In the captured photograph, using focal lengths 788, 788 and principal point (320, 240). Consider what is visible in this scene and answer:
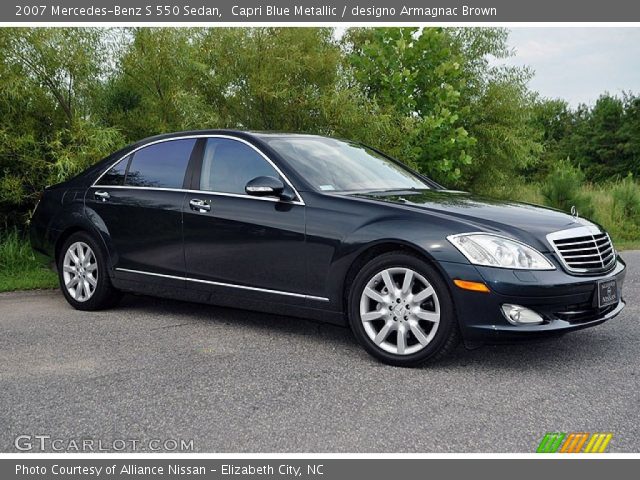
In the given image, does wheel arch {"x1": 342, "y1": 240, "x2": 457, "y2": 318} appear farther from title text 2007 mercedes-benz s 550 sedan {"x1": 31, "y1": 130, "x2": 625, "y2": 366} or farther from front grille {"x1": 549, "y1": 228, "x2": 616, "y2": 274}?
front grille {"x1": 549, "y1": 228, "x2": 616, "y2": 274}

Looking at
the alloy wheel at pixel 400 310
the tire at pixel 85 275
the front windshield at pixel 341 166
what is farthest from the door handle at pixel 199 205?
the alloy wheel at pixel 400 310

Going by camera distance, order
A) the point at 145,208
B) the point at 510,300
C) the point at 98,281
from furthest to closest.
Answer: the point at 98,281 → the point at 145,208 → the point at 510,300

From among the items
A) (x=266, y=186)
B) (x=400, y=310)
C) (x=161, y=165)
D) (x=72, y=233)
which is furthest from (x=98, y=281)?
(x=400, y=310)

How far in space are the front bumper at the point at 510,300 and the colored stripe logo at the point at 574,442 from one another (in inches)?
42.1

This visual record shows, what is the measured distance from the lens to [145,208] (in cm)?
668

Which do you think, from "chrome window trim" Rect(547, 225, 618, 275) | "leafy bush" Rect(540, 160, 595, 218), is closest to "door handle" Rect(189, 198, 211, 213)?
"chrome window trim" Rect(547, 225, 618, 275)

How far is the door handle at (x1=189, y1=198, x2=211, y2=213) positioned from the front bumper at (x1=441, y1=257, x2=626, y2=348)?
212cm

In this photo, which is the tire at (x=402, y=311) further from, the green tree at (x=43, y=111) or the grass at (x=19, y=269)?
the green tree at (x=43, y=111)

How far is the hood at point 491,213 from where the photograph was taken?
503 centimetres

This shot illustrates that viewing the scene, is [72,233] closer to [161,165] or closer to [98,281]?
[98,281]

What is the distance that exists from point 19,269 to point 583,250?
6919mm
